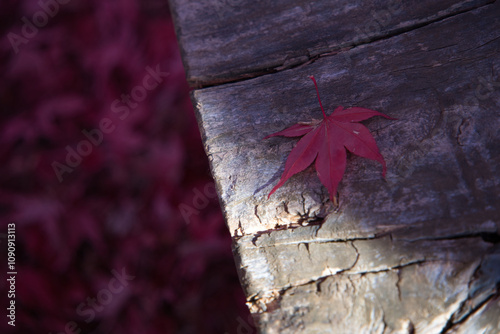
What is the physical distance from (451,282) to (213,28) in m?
0.82

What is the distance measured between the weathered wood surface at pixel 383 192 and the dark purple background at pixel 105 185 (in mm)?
894

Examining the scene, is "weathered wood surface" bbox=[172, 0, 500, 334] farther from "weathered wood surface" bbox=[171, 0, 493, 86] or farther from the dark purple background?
the dark purple background

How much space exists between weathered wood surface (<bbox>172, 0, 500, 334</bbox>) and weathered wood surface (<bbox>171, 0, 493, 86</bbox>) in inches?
0.7

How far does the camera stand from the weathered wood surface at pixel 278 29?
36.5 inches

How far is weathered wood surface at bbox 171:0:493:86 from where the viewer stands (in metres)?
0.93

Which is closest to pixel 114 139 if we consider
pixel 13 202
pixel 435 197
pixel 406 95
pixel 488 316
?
pixel 13 202

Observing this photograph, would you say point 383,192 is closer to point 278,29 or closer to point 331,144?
point 331,144

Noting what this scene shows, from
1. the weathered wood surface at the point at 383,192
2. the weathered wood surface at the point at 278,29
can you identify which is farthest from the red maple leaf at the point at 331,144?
the weathered wood surface at the point at 278,29

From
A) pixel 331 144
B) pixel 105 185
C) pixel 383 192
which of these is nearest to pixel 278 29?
pixel 331 144

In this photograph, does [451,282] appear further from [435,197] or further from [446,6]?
[446,6]

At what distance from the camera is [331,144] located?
2.45ft

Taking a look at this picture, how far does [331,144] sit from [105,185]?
132cm

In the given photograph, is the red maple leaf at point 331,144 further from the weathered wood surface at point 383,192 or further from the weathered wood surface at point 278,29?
the weathered wood surface at point 278,29

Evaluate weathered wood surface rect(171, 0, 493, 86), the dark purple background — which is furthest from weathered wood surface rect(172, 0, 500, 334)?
the dark purple background
